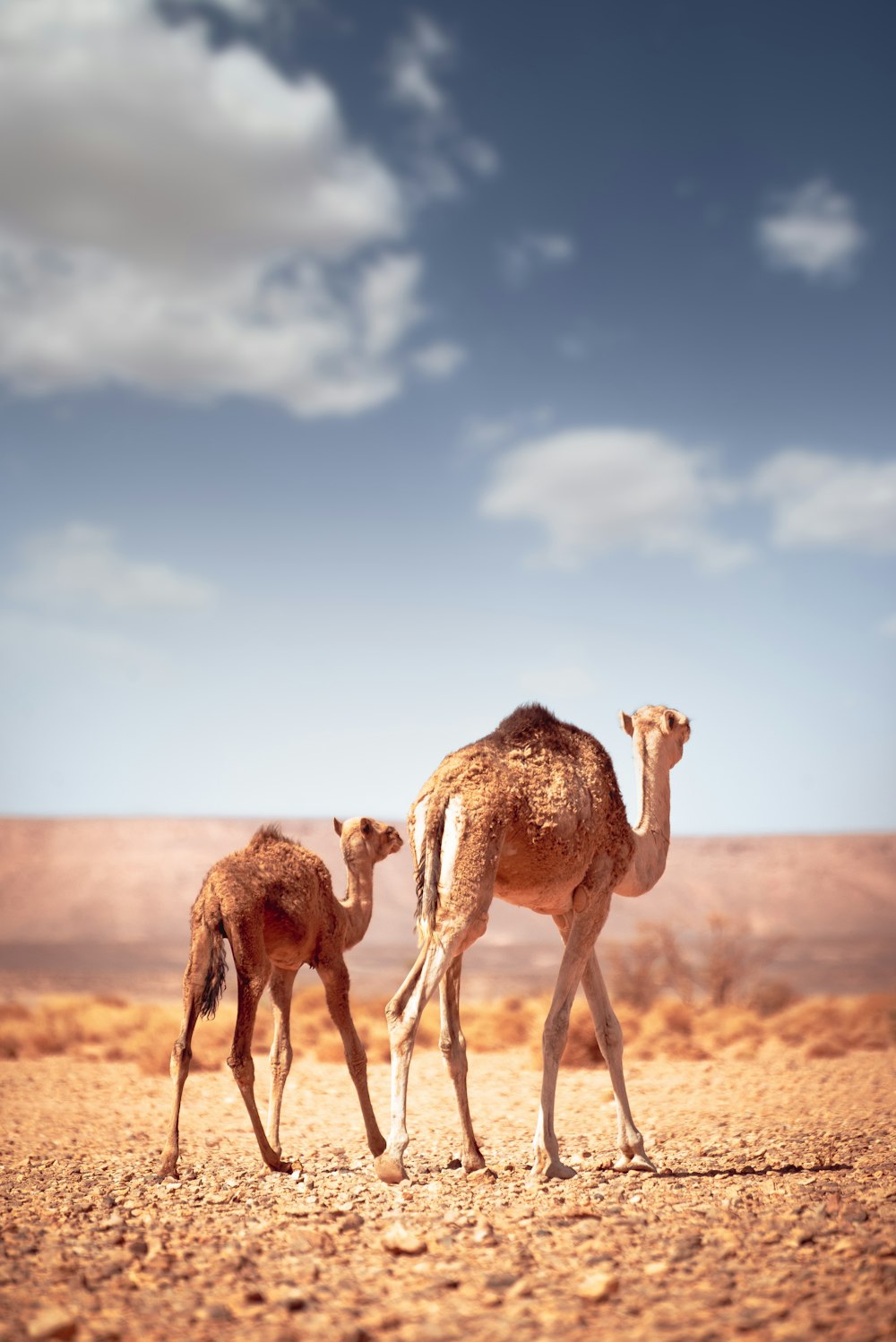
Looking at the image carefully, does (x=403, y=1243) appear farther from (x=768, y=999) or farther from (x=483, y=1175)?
(x=768, y=999)

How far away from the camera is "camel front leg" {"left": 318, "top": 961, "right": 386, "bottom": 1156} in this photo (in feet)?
31.2

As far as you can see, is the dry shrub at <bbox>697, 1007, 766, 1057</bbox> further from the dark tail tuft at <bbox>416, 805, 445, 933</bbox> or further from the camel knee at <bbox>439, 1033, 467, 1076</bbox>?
the dark tail tuft at <bbox>416, 805, 445, 933</bbox>

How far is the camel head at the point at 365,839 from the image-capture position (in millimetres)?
10875

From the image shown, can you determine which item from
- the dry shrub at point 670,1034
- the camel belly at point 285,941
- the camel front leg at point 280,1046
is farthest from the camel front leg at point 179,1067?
the dry shrub at point 670,1034

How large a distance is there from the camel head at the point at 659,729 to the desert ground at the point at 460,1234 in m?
3.51

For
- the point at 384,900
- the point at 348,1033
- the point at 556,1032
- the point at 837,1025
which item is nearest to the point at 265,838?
the point at 348,1033

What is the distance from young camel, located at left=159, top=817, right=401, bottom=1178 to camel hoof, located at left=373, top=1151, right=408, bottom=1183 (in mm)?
1458

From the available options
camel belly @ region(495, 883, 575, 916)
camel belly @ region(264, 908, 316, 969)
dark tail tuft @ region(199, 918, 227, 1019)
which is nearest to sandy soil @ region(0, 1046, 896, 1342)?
dark tail tuft @ region(199, 918, 227, 1019)

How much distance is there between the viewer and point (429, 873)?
Answer: 8.06 metres

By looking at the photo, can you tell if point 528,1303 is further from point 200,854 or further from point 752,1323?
point 200,854

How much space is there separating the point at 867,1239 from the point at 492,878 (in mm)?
3223

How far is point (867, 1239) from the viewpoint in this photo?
607 centimetres

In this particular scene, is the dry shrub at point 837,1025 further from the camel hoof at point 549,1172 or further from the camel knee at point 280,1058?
the camel hoof at point 549,1172

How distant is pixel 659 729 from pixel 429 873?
10.2ft
